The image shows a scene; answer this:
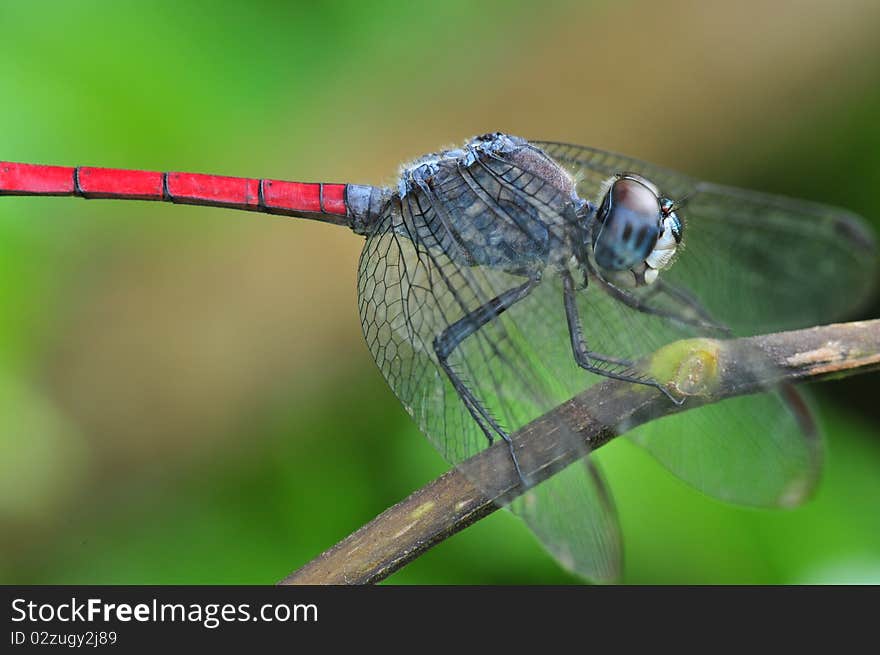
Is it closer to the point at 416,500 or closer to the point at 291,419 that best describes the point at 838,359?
the point at 416,500

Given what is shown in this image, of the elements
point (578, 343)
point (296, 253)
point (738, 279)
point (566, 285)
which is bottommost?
point (578, 343)

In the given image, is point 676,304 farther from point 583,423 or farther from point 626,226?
point 583,423

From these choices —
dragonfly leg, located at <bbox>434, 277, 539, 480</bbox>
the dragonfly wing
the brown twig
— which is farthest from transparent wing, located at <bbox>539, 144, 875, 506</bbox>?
the brown twig

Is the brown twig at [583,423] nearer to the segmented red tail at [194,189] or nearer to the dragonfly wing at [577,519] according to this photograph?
the dragonfly wing at [577,519]

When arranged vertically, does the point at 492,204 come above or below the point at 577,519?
above

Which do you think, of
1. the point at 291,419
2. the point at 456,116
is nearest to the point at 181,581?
the point at 291,419

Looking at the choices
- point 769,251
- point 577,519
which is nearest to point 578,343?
point 577,519

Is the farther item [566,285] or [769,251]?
[769,251]

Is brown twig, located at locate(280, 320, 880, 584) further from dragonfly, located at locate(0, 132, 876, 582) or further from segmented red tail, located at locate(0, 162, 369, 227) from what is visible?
segmented red tail, located at locate(0, 162, 369, 227)

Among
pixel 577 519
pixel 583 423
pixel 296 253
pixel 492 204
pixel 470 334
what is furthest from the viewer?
pixel 296 253
